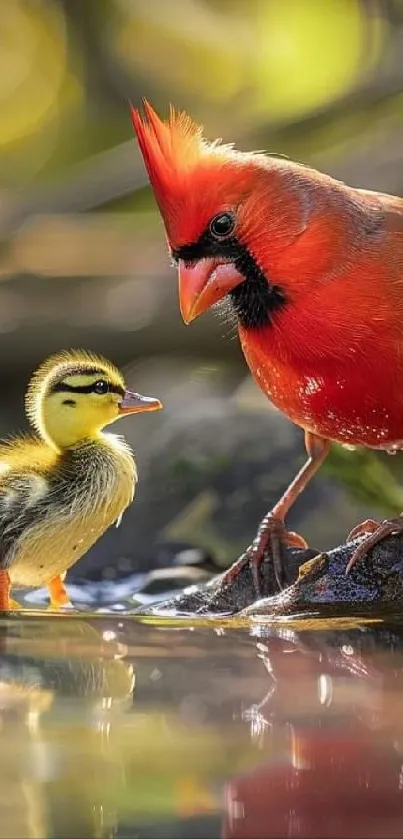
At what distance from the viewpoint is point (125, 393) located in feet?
8.34

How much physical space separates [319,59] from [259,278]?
4356 mm

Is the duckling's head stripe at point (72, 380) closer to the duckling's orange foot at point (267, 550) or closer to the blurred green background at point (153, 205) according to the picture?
the duckling's orange foot at point (267, 550)

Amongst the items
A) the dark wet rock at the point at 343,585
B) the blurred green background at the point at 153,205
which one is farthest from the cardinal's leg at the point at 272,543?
the blurred green background at the point at 153,205

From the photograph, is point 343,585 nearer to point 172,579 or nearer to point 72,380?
point 72,380

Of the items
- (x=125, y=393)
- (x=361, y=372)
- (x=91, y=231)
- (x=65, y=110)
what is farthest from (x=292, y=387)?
(x=65, y=110)

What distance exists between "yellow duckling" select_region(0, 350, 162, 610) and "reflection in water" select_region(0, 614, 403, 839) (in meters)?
0.73

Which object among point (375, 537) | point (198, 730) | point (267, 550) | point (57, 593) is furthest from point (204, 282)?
point (198, 730)

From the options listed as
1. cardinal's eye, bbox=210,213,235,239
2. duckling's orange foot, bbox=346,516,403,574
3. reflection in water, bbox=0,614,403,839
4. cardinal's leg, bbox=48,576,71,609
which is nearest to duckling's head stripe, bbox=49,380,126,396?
cardinal's leg, bbox=48,576,71,609

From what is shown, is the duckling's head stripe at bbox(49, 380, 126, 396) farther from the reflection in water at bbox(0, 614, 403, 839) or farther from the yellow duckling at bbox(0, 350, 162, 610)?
the reflection in water at bbox(0, 614, 403, 839)

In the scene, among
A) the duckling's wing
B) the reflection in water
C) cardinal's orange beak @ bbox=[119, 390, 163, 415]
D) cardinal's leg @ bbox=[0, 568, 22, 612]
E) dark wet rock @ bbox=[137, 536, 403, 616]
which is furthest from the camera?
cardinal's orange beak @ bbox=[119, 390, 163, 415]

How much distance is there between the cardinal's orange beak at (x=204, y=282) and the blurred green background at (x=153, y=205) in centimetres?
112

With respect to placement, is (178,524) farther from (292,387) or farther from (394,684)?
(394,684)

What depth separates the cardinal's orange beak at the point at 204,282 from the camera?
2.12m

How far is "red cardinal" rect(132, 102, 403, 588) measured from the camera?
2121 mm
